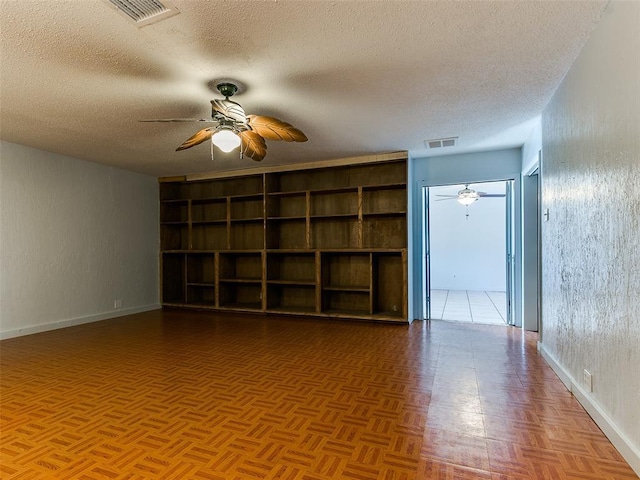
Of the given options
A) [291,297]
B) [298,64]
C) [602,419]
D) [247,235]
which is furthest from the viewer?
[247,235]

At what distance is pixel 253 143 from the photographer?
12.0ft

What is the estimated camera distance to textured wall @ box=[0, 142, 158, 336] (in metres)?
4.79

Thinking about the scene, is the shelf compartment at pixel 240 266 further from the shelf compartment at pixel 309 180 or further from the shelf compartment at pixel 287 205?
the shelf compartment at pixel 309 180

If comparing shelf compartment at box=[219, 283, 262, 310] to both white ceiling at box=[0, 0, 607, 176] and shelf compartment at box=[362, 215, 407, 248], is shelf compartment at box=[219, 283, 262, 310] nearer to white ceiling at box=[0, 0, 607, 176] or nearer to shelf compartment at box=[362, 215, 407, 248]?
shelf compartment at box=[362, 215, 407, 248]

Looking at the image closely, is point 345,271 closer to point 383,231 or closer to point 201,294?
point 383,231

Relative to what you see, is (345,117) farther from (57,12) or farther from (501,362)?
(501,362)

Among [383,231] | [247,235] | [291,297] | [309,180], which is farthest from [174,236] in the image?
[383,231]

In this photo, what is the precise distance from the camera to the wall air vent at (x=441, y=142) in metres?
4.76

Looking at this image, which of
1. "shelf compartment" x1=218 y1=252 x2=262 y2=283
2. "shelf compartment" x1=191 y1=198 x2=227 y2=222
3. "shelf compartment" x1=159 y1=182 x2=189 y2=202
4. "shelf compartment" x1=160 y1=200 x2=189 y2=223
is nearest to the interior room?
"shelf compartment" x1=218 y1=252 x2=262 y2=283

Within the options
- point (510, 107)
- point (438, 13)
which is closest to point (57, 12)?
point (438, 13)

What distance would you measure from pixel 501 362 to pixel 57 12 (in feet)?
15.4

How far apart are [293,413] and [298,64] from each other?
8.78 ft

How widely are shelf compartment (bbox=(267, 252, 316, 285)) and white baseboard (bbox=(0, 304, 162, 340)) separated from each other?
106 inches

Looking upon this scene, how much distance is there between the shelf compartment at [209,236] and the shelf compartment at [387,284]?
3282 mm
